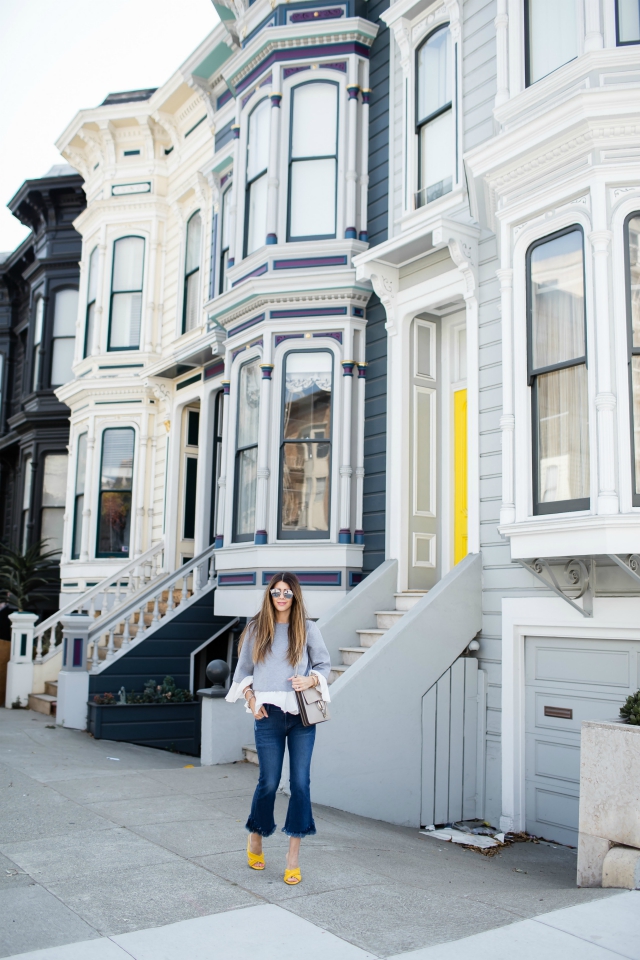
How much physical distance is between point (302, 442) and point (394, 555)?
2.09 meters

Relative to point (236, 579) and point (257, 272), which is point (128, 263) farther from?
point (236, 579)

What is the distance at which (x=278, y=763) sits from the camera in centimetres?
512

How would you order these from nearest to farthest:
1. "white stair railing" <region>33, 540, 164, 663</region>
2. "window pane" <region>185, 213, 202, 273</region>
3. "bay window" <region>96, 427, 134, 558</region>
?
"white stair railing" <region>33, 540, 164, 663</region>
"window pane" <region>185, 213, 202, 273</region>
"bay window" <region>96, 427, 134, 558</region>

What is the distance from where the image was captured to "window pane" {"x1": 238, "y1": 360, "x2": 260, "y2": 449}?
12.1 metres

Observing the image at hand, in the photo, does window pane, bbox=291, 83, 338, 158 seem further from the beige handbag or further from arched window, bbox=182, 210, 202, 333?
the beige handbag

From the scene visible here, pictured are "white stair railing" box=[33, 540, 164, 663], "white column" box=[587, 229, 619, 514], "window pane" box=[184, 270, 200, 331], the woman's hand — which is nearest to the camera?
the woman's hand

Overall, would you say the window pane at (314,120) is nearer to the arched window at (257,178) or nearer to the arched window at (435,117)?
the arched window at (257,178)

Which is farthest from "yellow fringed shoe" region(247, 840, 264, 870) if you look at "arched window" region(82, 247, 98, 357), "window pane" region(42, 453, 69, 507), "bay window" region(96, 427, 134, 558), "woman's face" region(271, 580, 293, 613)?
"window pane" region(42, 453, 69, 507)

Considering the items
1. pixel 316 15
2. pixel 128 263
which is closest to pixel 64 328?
pixel 128 263

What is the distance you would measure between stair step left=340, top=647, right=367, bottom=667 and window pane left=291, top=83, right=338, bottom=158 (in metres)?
6.76

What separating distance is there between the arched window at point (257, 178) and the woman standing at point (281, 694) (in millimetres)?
8264

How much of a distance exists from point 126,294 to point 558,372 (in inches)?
474

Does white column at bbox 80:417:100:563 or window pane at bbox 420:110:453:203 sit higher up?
window pane at bbox 420:110:453:203

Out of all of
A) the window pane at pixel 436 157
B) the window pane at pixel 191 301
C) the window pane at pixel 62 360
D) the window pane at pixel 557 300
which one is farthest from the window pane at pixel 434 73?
the window pane at pixel 62 360
